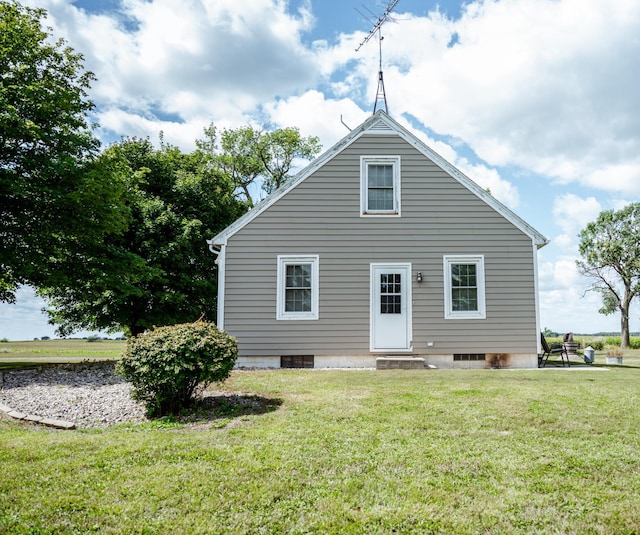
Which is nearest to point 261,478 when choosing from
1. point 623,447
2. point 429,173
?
point 623,447

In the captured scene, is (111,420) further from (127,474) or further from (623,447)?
(623,447)

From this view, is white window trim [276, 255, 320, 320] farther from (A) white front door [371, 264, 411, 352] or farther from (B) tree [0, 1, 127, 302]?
(B) tree [0, 1, 127, 302]

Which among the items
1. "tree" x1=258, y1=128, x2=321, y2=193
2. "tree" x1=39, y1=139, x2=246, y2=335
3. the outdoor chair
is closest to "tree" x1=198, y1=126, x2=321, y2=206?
"tree" x1=258, y1=128, x2=321, y2=193

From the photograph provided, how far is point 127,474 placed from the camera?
4562 millimetres

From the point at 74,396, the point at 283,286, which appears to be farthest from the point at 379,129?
the point at 74,396

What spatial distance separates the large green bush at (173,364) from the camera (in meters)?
7.17

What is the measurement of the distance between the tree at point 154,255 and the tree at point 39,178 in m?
1.12

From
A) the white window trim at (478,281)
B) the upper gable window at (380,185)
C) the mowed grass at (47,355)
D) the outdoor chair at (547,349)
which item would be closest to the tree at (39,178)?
the mowed grass at (47,355)

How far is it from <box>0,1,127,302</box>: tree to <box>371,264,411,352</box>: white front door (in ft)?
26.6

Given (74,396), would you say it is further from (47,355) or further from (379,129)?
(47,355)

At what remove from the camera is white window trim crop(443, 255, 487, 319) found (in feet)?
42.9

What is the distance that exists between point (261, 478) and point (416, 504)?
1407mm

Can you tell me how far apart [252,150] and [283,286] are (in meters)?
20.5

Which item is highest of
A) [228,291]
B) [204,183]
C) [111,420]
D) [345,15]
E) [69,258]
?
[345,15]
